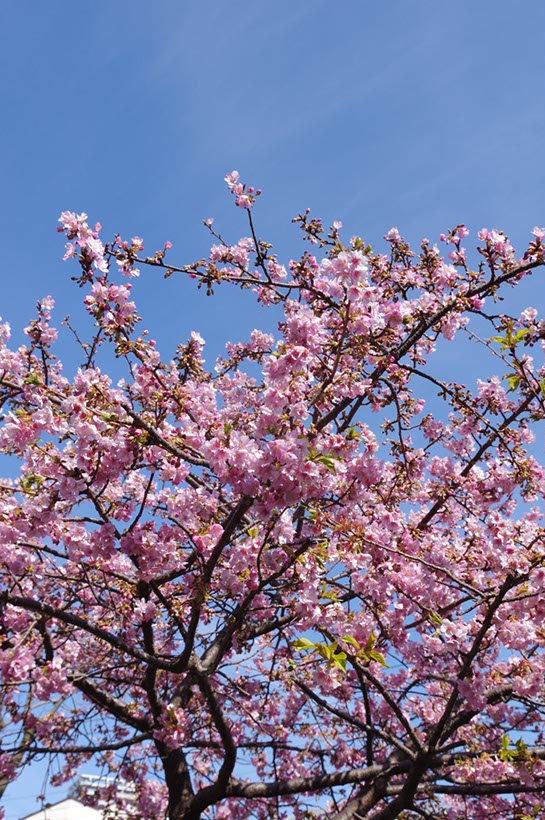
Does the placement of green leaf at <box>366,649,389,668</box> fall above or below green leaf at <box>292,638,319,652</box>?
above

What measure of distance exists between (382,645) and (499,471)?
2.09m

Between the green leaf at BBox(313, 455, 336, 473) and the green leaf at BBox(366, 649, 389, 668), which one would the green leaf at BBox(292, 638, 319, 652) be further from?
the green leaf at BBox(313, 455, 336, 473)

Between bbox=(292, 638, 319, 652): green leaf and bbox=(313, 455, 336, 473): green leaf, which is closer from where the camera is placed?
bbox=(292, 638, 319, 652): green leaf

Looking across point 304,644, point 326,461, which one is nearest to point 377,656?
point 304,644

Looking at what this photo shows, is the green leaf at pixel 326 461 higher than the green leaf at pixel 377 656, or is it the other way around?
the green leaf at pixel 326 461

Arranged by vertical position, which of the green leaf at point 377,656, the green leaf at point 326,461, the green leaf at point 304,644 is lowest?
the green leaf at point 304,644

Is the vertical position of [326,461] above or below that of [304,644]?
above

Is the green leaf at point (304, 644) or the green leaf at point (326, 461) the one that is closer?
the green leaf at point (304, 644)

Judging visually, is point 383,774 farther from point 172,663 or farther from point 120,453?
point 120,453

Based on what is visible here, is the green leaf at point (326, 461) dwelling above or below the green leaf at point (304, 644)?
above

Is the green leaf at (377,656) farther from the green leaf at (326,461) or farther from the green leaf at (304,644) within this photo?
the green leaf at (326,461)

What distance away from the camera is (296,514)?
217 inches

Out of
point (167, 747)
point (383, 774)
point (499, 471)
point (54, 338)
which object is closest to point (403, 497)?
point (499, 471)

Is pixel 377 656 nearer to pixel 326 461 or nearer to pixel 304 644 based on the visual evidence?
pixel 304 644
